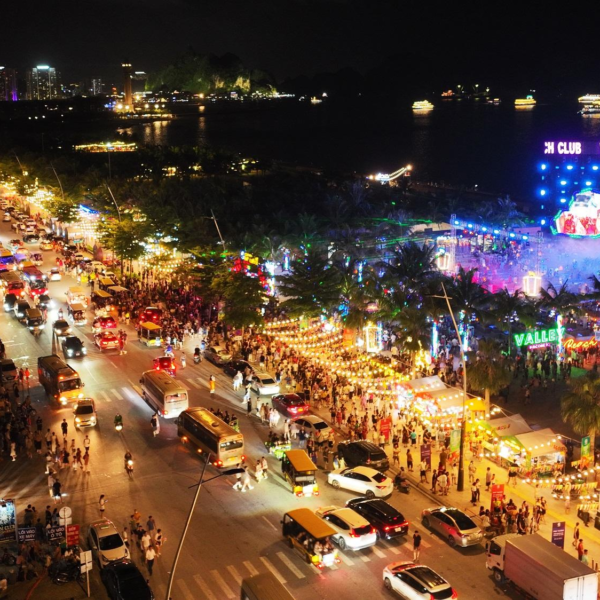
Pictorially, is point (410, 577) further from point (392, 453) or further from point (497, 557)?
point (392, 453)

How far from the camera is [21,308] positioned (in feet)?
169

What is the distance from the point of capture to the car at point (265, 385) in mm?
37469

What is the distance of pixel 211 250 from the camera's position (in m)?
54.2

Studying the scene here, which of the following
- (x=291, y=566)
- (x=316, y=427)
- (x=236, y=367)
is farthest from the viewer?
(x=236, y=367)

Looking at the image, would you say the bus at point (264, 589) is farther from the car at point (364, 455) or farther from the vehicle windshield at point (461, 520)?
the car at point (364, 455)

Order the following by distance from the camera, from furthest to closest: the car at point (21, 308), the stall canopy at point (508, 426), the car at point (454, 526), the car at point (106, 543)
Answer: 1. the car at point (21, 308)
2. the stall canopy at point (508, 426)
3. the car at point (454, 526)
4. the car at point (106, 543)

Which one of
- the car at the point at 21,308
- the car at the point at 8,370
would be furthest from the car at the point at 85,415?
the car at the point at 21,308

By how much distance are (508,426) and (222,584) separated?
14.1 m

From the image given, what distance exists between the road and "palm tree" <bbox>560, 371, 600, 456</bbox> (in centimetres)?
641

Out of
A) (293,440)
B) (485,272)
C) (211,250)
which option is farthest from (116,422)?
(485,272)

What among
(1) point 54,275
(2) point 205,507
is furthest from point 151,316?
(2) point 205,507

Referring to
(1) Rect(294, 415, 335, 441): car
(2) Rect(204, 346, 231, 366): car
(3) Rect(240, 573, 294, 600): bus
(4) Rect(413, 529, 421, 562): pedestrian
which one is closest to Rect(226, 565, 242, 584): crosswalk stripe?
(3) Rect(240, 573, 294, 600): bus

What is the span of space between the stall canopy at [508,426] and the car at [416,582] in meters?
10.6

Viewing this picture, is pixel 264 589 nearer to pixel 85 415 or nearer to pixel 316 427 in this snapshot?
pixel 316 427
